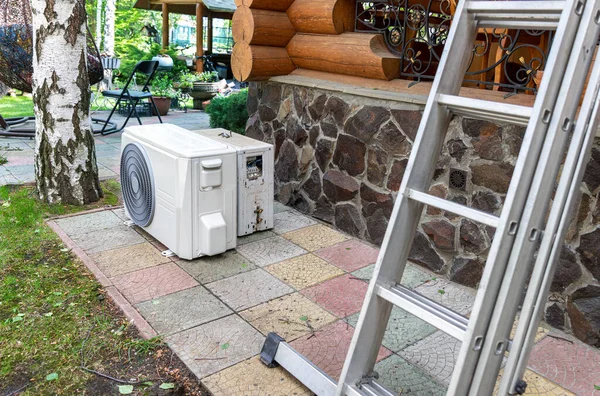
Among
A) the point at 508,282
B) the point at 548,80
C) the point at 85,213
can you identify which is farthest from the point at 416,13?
the point at 85,213

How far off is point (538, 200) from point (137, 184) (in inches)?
116

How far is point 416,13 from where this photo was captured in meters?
3.63

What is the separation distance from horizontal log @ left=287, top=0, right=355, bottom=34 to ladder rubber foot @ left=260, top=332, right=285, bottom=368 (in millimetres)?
2515

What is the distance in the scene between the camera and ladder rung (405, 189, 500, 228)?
1.62 metres

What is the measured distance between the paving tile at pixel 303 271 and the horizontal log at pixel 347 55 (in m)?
1.37

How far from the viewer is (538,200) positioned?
1551mm

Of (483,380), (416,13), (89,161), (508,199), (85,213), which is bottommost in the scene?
(85,213)

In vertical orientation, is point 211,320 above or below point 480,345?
below

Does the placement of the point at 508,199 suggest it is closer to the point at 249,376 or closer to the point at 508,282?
the point at 508,282

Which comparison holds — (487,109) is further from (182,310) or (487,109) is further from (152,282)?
(152,282)

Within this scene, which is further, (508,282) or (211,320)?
(211,320)

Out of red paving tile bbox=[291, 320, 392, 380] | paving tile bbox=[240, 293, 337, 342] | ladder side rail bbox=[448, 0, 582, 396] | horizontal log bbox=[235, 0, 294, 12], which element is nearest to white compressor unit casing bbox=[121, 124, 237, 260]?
paving tile bbox=[240, 293, 337, 342]

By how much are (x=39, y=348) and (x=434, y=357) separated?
190 centimetres

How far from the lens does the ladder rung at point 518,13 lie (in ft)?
5.29
